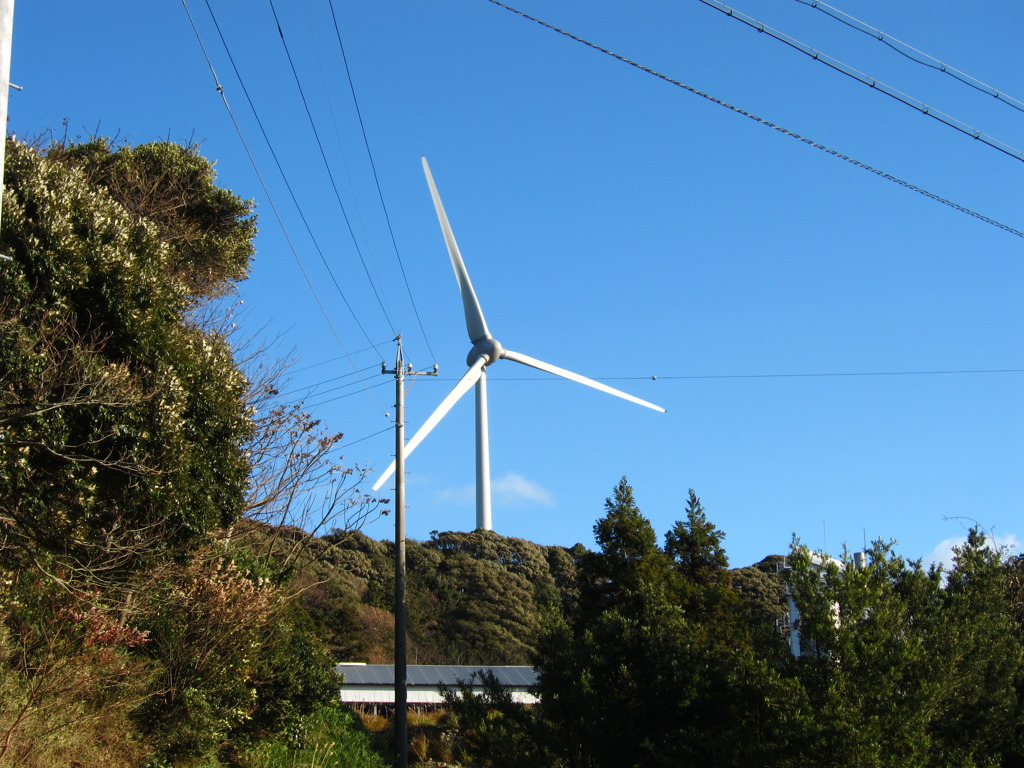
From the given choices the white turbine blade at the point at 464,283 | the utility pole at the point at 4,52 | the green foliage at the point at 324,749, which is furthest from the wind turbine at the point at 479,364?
the utility pole at the point at 4,52

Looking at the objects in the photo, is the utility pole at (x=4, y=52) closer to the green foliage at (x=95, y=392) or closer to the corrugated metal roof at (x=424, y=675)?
Answer: the green foliage at (x=95, y=392)

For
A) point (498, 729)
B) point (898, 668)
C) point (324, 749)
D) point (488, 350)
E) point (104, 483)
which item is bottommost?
point (324, 749)

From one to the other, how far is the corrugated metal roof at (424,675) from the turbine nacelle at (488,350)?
1294 centimetres

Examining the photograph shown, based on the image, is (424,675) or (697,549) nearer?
(697,549)

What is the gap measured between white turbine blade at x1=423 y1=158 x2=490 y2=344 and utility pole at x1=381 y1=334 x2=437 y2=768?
12354mm

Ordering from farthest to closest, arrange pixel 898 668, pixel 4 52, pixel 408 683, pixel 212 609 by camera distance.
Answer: pixel 408 683
pixel 212 609
pixel 898 668
pixel 4 52

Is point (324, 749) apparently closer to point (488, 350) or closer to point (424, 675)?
point (424, 675)

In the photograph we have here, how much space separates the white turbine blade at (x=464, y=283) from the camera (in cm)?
3803

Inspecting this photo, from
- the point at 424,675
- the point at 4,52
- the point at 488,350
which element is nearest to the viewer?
the point at 4,52

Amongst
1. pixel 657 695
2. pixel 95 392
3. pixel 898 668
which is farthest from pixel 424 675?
pixel 95 392

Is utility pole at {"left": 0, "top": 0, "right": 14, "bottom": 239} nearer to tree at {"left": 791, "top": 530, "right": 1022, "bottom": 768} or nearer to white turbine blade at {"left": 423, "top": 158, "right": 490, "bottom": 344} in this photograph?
tree at {"left": 791, "top": 530, "right": 1022, "bottom": 768}

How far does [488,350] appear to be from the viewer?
42812mm

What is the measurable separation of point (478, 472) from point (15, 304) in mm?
36359

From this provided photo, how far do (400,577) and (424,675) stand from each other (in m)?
15.7
